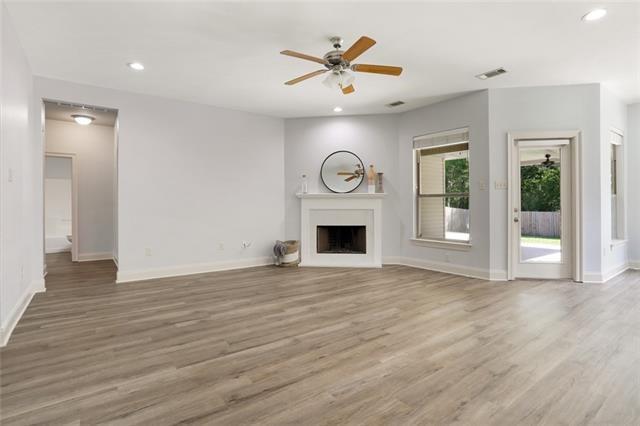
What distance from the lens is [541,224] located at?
4.82 m

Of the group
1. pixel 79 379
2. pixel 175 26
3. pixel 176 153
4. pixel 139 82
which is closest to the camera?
pixel 79 379

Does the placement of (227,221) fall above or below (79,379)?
above

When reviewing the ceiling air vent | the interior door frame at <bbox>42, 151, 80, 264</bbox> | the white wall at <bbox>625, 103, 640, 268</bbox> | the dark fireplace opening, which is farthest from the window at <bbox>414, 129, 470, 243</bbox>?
the interior door frame at <bbox>42, 151, 80, 264</bbox>

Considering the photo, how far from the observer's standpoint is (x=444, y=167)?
5629mm

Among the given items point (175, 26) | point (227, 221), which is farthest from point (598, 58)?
point (227, 221)

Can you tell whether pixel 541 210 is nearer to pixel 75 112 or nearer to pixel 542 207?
pixel 542 207

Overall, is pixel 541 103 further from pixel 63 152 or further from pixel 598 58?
pixel 63 152

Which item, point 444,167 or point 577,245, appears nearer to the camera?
point 577,245

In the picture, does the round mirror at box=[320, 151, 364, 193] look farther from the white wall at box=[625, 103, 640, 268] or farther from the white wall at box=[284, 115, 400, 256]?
the white wall at box=[625, 103, 640, 268]

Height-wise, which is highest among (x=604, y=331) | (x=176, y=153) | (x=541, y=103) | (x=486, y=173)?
(x=541, y=103)

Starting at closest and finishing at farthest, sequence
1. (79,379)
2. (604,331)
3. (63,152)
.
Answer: (79,379)
(604,331)
(63,152)

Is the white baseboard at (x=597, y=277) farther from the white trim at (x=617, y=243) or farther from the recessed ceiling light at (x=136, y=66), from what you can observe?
the recessed ceiling light at (x=136, y=66)

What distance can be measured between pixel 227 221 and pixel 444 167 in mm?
3827

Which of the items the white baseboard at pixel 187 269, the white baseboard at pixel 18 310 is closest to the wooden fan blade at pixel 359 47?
the white baseboard at pixel 18 310
